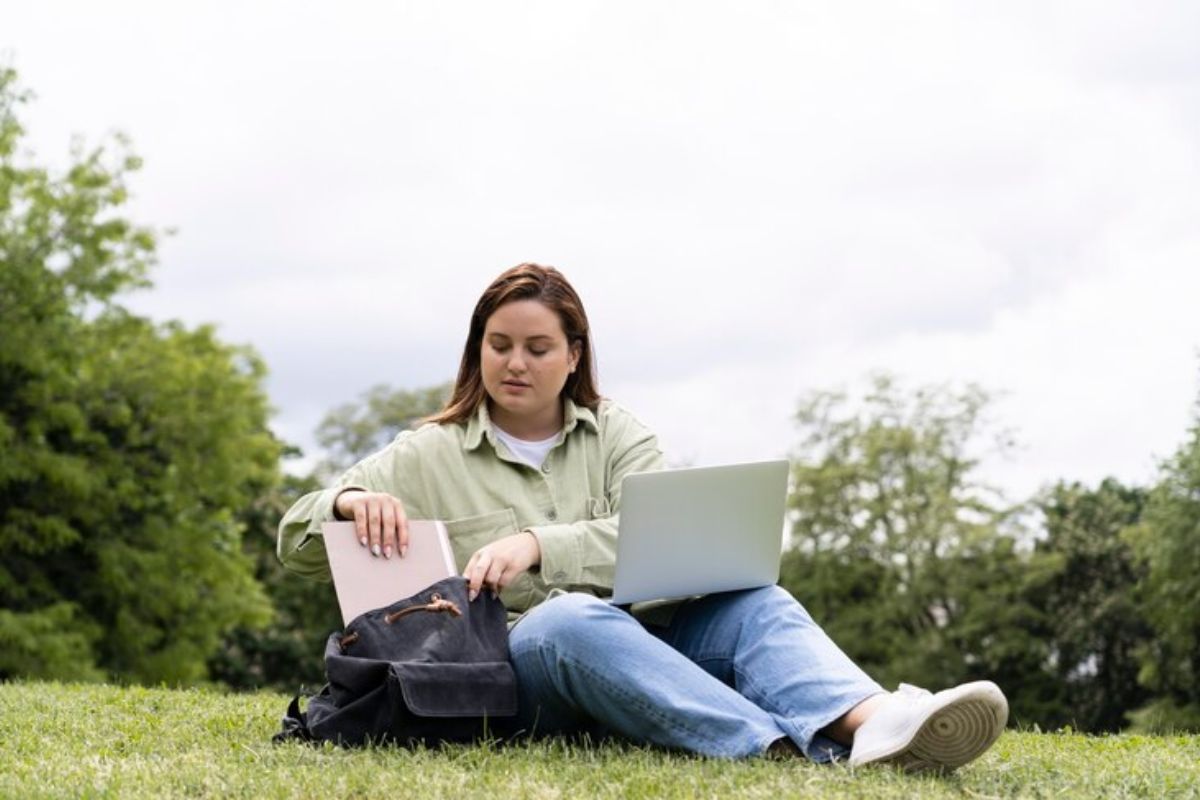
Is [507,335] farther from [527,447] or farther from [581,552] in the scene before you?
[581,552]

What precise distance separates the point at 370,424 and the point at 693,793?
116ft

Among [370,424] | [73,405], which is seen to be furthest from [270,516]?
[73,405]

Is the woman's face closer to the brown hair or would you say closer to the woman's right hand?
the brown hair

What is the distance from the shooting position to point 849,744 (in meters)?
3.90

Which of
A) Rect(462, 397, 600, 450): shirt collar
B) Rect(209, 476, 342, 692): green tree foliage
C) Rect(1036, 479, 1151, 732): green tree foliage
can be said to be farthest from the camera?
Rect(209, 476, 342, 692): green tree foliage

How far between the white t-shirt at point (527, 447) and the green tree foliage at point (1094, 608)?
27.0 meters

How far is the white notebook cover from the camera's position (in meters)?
4.13

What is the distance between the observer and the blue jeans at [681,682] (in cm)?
391

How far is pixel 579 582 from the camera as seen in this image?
4.33m

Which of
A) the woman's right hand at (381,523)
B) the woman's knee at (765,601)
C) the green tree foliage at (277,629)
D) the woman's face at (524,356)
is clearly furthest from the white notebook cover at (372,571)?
the green tree foliage at (277,629)

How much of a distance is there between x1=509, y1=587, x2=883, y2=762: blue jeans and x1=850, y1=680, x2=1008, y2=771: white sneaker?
0.40 ft

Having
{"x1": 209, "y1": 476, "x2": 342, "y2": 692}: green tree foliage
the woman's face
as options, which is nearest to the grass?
the woman's face

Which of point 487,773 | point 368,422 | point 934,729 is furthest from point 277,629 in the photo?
point 934,729

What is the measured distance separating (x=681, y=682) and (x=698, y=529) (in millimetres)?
413
